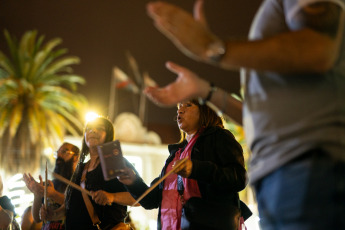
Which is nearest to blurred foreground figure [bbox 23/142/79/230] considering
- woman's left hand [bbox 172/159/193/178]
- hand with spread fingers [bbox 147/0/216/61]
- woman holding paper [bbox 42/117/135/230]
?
woman holding paper [bbox 42/117/135/230]

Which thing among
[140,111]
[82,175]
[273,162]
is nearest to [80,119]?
[140,111]

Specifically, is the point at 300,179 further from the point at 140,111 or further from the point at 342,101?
the point at 140,111

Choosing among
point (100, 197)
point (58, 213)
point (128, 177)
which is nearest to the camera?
point (128, 177)

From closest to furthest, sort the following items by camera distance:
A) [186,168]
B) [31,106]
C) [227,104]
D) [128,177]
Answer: [227,104] → [186,168] → [128,177] → [31,106]

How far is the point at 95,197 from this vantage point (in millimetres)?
3568

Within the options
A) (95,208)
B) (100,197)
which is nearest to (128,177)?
(100,197)

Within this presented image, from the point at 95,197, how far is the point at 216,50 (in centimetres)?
246

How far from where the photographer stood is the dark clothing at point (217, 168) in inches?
113

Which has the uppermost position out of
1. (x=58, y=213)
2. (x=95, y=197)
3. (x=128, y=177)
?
(x=128, y=177)

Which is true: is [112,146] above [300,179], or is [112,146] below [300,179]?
above

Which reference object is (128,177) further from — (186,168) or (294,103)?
(294,103)

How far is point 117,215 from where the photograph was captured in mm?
3984

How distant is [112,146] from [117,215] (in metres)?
1.21

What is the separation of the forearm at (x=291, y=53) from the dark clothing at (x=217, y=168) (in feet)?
4.81
